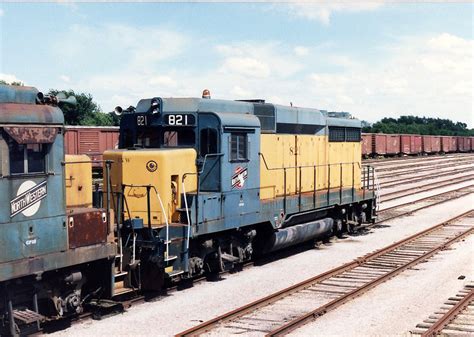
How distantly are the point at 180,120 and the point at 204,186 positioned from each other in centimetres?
134

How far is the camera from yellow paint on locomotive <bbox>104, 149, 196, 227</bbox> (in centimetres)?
1038

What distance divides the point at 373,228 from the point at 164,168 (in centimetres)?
1075

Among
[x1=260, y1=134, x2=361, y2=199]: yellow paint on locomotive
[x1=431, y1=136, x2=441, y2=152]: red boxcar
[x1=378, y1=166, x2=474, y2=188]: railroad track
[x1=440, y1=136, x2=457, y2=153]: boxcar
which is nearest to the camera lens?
[x1=260, y1=134, x2=361, y2=199]: yellow paint on locomotive

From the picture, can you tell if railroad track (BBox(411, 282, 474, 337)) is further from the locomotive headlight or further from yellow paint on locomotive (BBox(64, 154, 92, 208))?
the locomotive headlight

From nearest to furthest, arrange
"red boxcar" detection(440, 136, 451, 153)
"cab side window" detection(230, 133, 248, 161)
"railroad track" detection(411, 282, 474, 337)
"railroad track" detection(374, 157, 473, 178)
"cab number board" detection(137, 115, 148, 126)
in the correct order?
"railroad track" detection(411, 282, 474, 337), "cab number board" detection(137, 115, 148, 126), "cab side window" detection(230, 133, 248, 161), "railroad track" detection(374, 157, 473, 178), "red boxcar" detection(440, 136, 451, 153)

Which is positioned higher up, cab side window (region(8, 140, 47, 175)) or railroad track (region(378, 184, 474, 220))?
cab side window (region(8, 140, 47, 175))

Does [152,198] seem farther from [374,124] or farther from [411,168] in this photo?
[374,124]

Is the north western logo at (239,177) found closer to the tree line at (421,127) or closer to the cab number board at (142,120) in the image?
the cab number board at (142,120)

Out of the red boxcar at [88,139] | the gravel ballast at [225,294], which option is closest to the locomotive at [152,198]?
the gravel ballast at [225,294]

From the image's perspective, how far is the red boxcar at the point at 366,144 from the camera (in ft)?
161

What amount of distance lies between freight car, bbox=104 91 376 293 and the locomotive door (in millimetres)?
19

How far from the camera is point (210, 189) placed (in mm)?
11539

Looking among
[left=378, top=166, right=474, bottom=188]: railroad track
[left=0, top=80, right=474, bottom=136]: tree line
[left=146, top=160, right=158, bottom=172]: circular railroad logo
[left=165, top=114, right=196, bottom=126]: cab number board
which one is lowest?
[left=378, top=166, right=474, bottom=188]: railroad track

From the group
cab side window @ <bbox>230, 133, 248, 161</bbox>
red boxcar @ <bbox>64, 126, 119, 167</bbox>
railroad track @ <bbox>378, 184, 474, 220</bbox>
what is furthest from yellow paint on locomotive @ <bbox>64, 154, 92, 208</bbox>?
red boxcar @ <bbox>64, 126, 119, 167</bbox>
